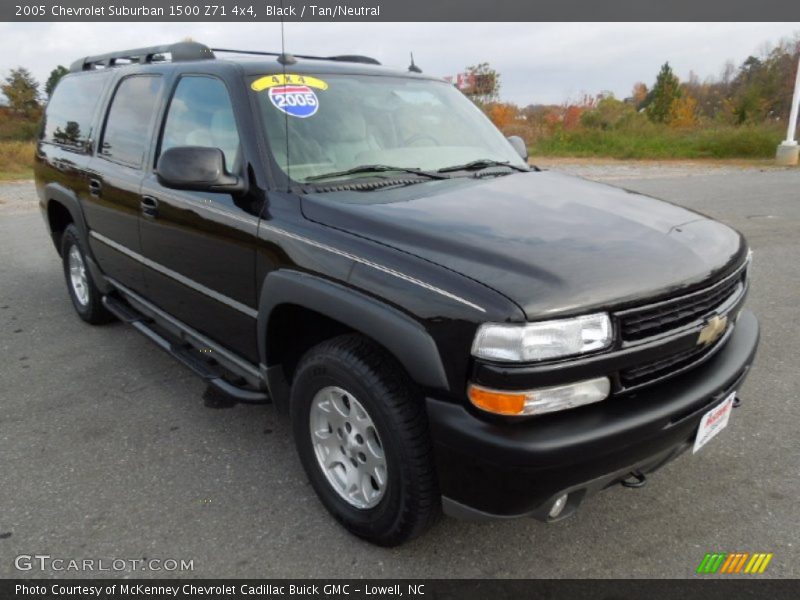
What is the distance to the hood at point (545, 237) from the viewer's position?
1904 millimetres

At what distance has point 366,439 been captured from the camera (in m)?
2.29

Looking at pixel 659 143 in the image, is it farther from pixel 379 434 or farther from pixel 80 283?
pixel 379 434

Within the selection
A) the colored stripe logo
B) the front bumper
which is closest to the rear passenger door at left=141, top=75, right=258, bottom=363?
the front bumper

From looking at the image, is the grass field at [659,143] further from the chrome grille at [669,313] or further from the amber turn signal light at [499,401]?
the amber turn signal light at [499,401]

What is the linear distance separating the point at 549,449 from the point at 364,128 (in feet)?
5.97

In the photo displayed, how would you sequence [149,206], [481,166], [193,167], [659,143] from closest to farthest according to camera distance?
[193,167] → [481,166] → [149,206] → [659,143]

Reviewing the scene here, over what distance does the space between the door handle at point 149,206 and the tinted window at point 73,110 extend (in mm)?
1179

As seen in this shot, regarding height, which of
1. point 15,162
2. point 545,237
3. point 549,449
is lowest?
point 15,162

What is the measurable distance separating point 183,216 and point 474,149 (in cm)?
155

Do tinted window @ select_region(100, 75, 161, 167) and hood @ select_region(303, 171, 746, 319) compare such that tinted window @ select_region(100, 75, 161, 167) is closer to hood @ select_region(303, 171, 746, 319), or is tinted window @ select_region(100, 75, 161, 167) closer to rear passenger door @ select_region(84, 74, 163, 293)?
rear passenger door @ select_region(84, 74, 163, 293)

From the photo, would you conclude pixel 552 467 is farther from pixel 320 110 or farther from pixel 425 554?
pixel 320 110

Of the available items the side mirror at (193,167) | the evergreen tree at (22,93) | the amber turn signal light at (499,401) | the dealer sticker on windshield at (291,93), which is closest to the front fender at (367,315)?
the amber turn signal light at (499,401)

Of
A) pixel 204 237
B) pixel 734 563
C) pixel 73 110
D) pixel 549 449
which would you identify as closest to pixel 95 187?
pixel 73 110

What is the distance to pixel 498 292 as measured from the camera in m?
1.84
